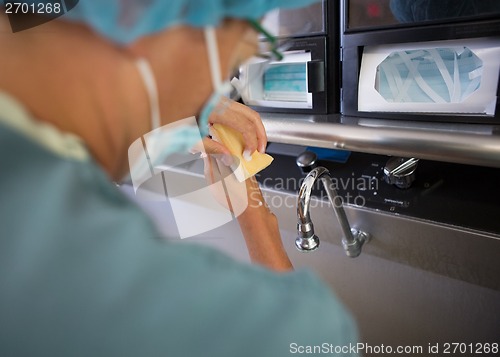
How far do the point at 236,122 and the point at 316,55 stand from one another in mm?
335

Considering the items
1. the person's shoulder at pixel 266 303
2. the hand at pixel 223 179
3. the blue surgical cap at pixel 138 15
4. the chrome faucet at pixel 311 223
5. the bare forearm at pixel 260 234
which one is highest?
the blue surgical cap at pixel 138 15

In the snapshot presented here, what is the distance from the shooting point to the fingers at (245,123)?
537 mm

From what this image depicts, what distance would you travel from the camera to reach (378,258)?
92cm

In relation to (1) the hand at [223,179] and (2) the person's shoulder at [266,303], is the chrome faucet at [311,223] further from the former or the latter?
(2) the person's shoulder at [266,303]

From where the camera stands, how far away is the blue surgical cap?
22 cm

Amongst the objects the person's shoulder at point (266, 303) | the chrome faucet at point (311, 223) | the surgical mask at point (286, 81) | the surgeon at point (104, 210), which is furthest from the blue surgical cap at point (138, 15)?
the surgical mask at point (286, 81)

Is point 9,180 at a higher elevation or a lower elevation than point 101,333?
higher

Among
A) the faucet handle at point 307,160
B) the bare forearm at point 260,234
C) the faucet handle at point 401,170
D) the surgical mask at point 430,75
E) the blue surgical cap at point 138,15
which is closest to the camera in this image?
the blue surgical cap at point 138,15

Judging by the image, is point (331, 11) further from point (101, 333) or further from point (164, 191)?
point (101, 333)

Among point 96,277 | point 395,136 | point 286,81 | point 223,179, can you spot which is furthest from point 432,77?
point 96,277

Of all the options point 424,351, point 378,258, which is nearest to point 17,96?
point 378,258

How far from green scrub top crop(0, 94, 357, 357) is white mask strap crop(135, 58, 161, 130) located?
0.17 feet

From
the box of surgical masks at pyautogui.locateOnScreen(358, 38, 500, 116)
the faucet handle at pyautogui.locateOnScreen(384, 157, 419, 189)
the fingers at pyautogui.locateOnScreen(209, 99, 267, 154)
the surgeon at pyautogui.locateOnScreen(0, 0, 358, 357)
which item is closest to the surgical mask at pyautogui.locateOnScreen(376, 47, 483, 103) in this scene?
the box of surgical masks at pyautogui.locateOnScreen(358, 38, 500, 116)

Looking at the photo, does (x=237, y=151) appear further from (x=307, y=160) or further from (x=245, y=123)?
(x=307, y=160)
